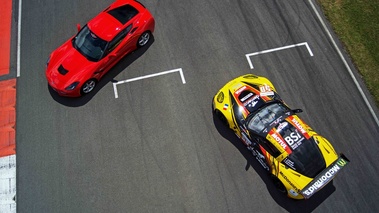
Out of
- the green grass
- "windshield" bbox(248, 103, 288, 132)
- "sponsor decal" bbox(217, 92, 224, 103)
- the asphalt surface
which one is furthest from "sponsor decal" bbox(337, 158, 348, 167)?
"sponsor decal" bbox(217, 92, 224, 103)

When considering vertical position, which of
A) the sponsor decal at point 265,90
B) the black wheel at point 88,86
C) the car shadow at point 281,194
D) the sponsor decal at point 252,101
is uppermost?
the sponsor decal at point 265,90

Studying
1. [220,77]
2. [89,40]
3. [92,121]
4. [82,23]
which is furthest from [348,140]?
[82,23]

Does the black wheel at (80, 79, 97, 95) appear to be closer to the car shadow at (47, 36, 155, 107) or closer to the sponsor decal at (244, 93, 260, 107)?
the car shadow at (47, 36, 155, 107)

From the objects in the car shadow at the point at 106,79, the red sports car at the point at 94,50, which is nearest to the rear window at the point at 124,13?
the red sports car at the point at 94,50

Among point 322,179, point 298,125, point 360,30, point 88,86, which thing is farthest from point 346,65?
point 88,86

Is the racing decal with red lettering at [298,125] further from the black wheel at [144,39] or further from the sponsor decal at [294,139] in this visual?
the black wheel at [144,39]

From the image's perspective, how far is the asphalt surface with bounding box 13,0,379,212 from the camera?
11180mm

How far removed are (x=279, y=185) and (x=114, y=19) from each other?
8148mm

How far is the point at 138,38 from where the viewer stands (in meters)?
13.1

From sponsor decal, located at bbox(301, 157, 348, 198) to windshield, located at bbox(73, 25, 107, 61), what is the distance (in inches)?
319

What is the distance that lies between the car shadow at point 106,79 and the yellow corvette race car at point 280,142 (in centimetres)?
403

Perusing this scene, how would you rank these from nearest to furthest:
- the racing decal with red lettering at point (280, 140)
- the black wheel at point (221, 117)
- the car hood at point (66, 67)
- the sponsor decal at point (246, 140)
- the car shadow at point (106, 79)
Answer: the racing decal with red lettering at point (280, 140), the sponsor decal at point (246, 140), the black wheel at point (221, 117), the car hood at point (66, 67), the car shadow at point (106, 79)

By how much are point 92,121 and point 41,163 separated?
2.14m

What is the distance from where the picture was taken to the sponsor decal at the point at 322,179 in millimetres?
10273
